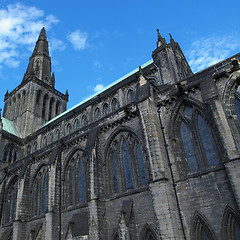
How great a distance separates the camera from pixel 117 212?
1503 centimetres

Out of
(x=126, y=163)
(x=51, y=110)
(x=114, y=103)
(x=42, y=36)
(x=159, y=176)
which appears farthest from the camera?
(x=42, y=36)

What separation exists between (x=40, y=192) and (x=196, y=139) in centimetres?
1522

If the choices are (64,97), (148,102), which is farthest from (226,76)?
(64,97)

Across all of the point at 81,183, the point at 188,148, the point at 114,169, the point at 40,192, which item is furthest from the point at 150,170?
the point at 40,192

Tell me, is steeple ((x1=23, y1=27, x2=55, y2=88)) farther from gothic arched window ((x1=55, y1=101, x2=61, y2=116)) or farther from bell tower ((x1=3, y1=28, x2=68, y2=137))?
gothic arched window ((x1=55, y1=101, x2=61, y2=116))

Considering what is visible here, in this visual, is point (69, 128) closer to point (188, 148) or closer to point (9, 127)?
point (9, 127)

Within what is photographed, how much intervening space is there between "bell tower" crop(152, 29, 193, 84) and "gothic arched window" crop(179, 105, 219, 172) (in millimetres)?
7488

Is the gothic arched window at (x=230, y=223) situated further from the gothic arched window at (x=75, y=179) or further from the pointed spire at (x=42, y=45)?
the pointed spire at (x=42, y=45)

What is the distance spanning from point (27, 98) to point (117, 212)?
95.8 feet

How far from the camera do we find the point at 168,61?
72.9ft

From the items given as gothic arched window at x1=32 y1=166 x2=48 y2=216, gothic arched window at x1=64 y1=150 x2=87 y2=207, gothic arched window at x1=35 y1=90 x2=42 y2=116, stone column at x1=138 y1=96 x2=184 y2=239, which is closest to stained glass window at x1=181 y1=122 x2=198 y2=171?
stone column at x1=138 y1=96 x2=184 y2=239

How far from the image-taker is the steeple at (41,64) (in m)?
43.5

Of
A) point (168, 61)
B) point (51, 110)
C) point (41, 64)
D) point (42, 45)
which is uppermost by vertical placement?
point (42, 45)

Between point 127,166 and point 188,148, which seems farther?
point 127,166
